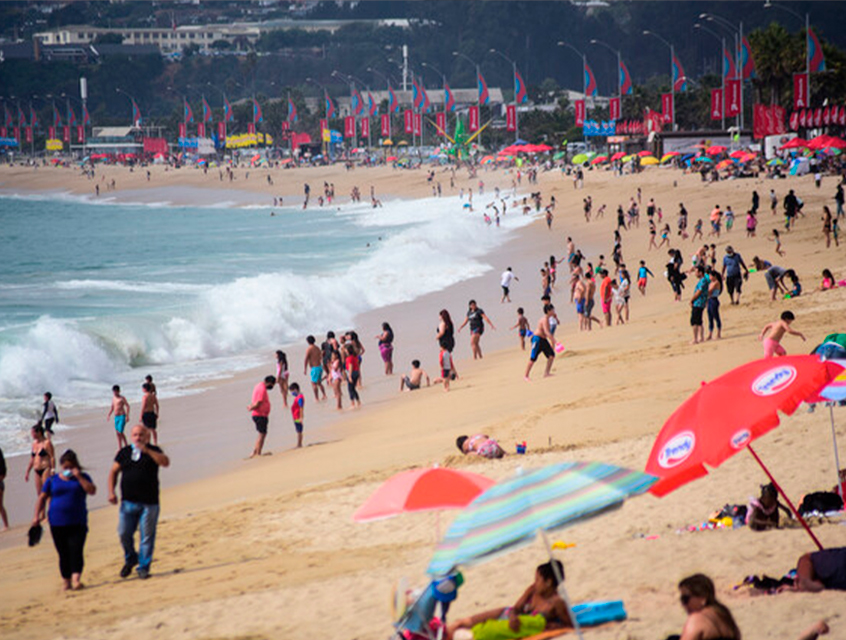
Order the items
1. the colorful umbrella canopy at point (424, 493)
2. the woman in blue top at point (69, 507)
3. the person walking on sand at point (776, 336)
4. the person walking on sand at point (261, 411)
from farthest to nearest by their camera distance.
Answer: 1. the person walking on sand at point (261, 411)
2. the person walking on sand at point (776, 336)
3. the woman in blue top at point (69, 507)
4. the colorful umbrella canopy at point (424, 493)

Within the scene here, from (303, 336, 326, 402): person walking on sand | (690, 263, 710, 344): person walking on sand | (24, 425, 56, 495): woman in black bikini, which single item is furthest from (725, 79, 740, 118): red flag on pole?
(24, 425, 56, 495): woman in black bikini

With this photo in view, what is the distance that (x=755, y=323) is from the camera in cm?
1861

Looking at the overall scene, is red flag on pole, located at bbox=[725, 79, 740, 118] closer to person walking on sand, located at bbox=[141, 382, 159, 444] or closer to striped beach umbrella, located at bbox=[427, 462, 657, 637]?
person walking on sand, located at bbox=[141, 382, 159, 444]

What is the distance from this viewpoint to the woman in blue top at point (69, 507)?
30.2 ft

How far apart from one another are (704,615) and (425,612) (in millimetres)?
1839

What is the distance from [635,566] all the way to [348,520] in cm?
328

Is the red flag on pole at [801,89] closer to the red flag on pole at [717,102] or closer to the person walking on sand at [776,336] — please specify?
the red flag on pole at [717,102]

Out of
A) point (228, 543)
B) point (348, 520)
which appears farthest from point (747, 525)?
point (228, 543)

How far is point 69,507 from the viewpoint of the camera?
9250mm

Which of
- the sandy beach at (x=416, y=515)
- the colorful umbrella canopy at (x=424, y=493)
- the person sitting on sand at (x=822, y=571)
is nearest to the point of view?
the colorful umbrella canopy at (x=424, y=493)

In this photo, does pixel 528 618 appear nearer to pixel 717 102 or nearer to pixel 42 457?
pixel 42 457

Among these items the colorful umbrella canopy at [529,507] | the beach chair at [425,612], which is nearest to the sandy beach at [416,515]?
the beach chair at [425,612]

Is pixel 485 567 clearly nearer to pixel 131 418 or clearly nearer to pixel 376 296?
pixel 131 418

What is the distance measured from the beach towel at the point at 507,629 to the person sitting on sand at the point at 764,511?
8.20ft
